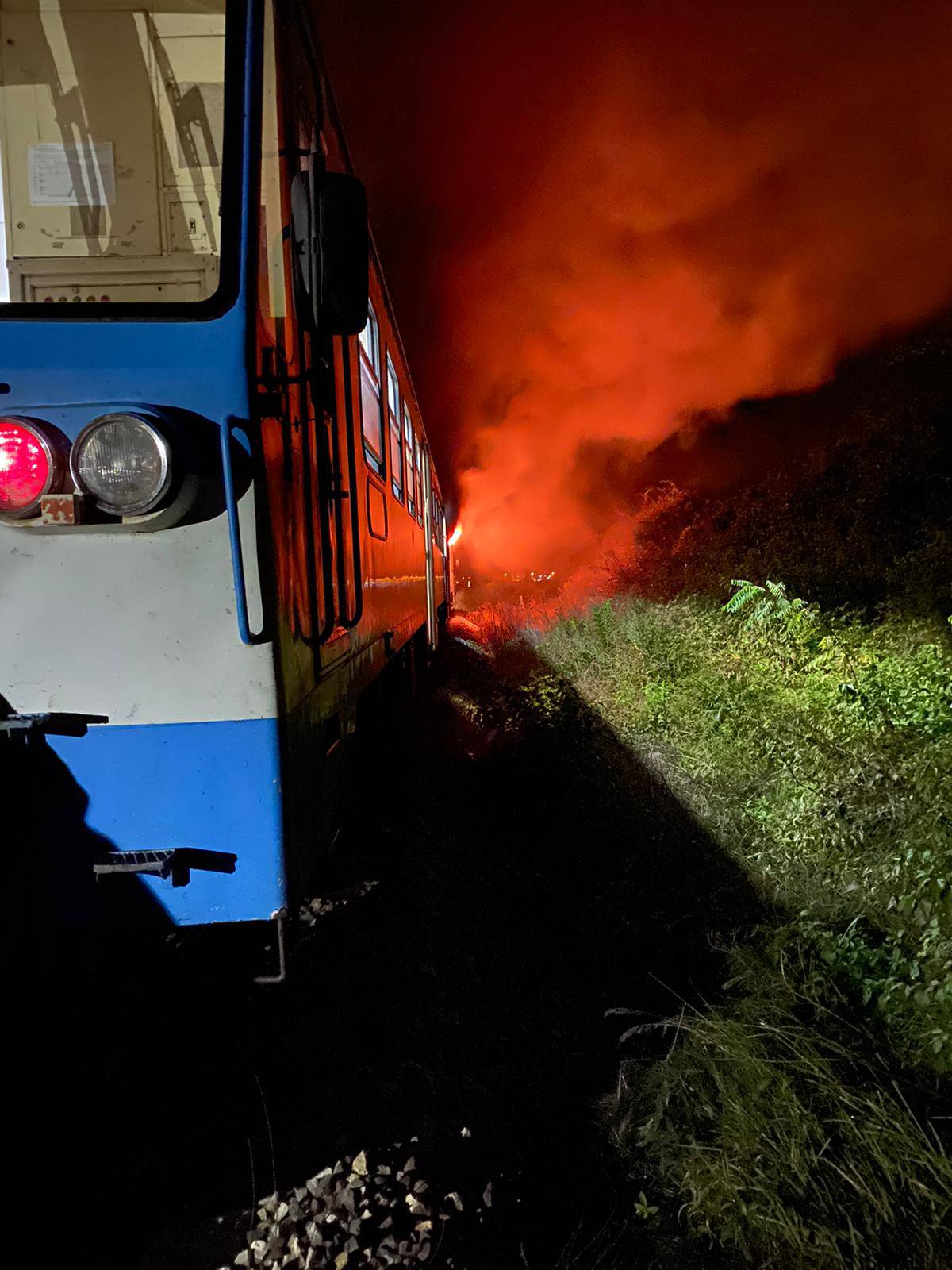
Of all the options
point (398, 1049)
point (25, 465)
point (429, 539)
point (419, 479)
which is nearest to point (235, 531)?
point (25, 465)

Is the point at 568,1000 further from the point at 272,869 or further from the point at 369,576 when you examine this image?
the point at 369,576

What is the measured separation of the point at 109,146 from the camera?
2.12 m

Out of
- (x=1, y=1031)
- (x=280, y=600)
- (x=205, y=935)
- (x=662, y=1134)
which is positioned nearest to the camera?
(x=280, y=600)

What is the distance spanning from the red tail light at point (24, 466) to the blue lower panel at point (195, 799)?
64 centimetres

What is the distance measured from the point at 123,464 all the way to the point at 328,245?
868 mm

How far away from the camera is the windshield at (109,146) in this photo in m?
2.06

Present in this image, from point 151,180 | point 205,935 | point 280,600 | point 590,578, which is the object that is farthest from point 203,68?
point 590,578

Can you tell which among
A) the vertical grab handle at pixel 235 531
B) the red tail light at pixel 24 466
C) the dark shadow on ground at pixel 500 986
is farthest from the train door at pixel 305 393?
the dark shadow on ground at pixel 500 986

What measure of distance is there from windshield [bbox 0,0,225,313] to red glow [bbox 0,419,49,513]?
0.55 m

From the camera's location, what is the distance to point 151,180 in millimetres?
2123

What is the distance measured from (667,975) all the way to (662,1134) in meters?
1.01

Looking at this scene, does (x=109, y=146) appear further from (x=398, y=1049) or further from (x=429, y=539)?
(x=429, y=539)

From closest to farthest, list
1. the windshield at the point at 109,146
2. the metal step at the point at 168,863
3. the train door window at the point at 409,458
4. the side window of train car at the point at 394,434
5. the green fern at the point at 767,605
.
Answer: the metal step at the point at 168,863
the windshield at the point at 109,146
the side window of train car at the point at 394,434
the green fern at the point at 767,605
the train door window at the point at 409,458

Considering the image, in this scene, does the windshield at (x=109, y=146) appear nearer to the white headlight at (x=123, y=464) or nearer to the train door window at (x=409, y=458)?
the white headlight at (x=123, y=464)
